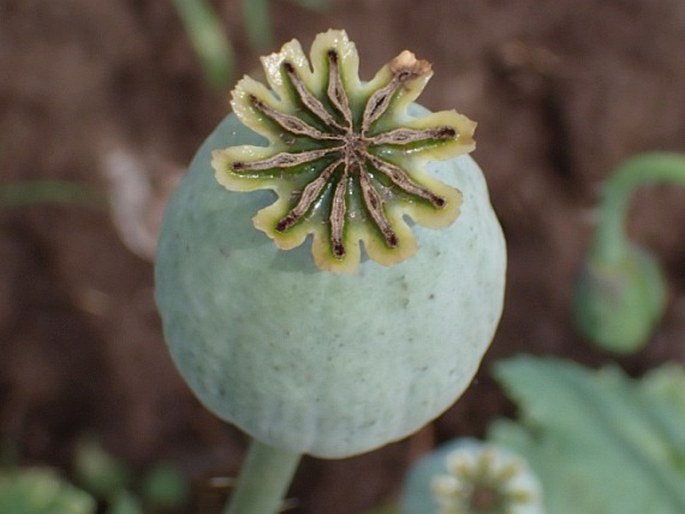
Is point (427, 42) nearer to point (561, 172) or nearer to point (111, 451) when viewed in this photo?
point (561, 172)

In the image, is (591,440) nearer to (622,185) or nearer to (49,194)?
(622,185)

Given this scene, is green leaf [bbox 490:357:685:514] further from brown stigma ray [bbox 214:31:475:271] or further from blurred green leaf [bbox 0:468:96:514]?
brown stigma ray [bbox 214:31:475:271]

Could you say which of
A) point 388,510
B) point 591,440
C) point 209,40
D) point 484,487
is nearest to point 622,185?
point 591,440

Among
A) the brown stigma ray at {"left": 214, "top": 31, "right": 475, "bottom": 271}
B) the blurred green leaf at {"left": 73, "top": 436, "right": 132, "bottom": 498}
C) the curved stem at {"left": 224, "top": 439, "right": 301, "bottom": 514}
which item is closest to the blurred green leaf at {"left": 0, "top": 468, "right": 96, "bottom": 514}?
the blurred green leaf at {"left": 73, "top": 436, "right": 132, "bottom": 498}

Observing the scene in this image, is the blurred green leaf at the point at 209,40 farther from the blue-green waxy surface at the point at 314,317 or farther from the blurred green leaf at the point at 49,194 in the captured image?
the blue-green waxy surface at the point at 314,317

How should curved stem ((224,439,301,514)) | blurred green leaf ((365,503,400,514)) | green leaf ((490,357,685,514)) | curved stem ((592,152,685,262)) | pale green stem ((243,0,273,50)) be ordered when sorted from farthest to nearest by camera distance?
pale green stem ((243,0,273,50)), blurred green leaf ((365,503,400,514)), green leaf ((490,357,685,514)), curved stem ((592,152,685,262)), curved stem ((224,439,301,514))
